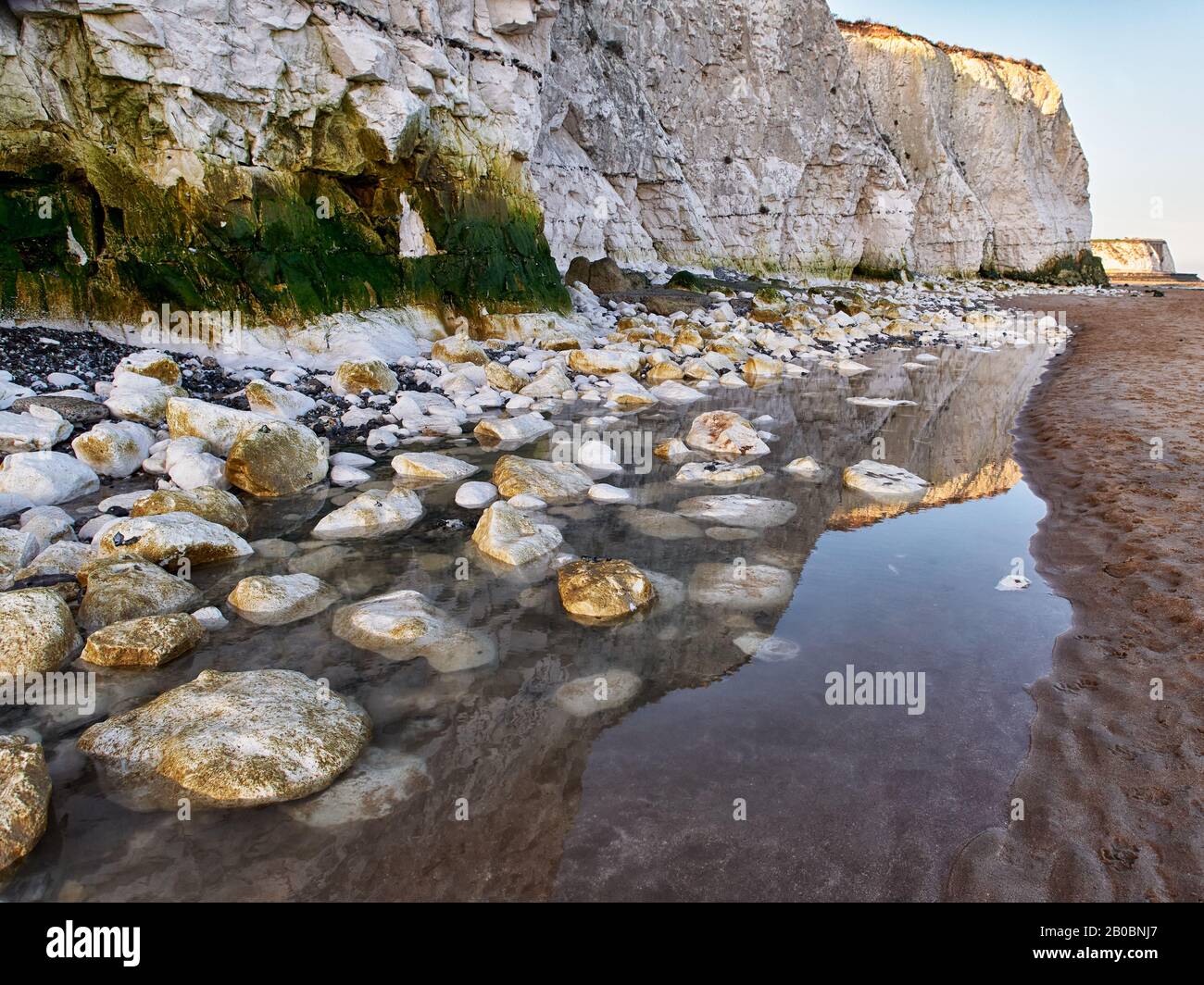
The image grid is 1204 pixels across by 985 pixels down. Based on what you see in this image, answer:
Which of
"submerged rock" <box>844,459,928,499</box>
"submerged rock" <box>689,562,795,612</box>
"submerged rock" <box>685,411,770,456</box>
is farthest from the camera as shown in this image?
"submerged rock" <box>685,411,770,456</box>

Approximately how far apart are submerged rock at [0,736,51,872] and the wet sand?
9.94 feet

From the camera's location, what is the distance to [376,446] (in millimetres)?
7633

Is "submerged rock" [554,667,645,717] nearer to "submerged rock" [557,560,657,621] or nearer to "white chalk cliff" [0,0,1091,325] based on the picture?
"submerged rock" [557,560,657,621]

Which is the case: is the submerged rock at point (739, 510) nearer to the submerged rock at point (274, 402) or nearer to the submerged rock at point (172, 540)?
the submerged rock at point (172, 540)

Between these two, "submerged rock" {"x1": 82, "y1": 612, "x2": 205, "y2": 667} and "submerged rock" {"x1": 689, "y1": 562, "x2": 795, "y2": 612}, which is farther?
"submerged rock" {"x1": 689, "y1": 562, "x2": 795, "y2": 612}

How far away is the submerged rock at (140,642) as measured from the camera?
3.50m

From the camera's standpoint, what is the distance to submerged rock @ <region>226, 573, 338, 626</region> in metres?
4.01

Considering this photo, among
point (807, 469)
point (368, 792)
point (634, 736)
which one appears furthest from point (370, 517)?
point (807, 469)

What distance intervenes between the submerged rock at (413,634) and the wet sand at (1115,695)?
2329 mm

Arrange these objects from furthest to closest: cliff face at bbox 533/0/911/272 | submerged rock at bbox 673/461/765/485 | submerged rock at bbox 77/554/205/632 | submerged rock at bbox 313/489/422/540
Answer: cliff face at bbox 533/0/911/272 → submerged rock at bbox 673/461/765/485 → submerged rock at bbox 313/489/422/540 → submerged rock at bbox 77/554/205/632

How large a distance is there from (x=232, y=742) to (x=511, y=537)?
7.91 ft

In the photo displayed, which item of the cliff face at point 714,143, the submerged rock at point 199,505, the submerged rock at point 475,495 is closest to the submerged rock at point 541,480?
the submerged rock at point 475,495

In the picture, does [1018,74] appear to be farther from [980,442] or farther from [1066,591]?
[1066,591]

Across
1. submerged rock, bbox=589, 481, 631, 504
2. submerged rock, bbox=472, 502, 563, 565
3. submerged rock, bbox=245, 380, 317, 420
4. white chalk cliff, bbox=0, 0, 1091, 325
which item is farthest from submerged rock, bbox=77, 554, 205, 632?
white chalk cliff, bbox=0, 0, 1091, 325
